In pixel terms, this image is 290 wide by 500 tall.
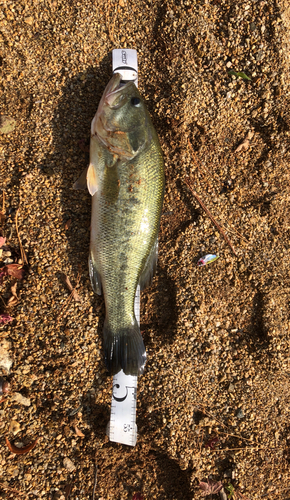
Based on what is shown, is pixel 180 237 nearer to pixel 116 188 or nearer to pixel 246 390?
pixel 116 188

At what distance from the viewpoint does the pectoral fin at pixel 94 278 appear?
279 centimetres

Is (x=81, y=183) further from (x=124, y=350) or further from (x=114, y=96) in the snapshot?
(x=124, y=350)

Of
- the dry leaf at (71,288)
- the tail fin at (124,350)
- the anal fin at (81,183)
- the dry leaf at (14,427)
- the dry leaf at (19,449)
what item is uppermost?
the anal fin at (81,183)

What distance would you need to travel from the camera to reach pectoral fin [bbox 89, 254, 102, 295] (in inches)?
110

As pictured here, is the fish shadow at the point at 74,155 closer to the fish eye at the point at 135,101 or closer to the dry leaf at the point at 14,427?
the fish eye at the point at 135,101

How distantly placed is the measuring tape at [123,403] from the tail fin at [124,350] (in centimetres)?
15

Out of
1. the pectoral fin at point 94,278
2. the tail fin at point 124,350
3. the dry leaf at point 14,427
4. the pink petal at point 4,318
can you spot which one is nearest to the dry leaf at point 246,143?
the pectoral fin at point 94,278

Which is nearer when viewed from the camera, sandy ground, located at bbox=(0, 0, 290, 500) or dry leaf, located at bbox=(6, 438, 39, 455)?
dry leaf, located at bbox=(6, 438, 39, 455)

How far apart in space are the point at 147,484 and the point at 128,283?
183 cm

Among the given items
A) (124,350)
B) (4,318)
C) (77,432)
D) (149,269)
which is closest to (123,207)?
(149,269)

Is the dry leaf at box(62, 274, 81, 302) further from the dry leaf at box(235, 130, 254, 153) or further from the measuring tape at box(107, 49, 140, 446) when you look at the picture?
the dry leaf at box(235, 130, 254, 153)

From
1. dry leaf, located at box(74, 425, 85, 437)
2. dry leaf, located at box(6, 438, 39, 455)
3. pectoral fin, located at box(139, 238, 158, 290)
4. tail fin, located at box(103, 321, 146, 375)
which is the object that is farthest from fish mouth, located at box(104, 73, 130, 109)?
dry leaf, located at box(6, 438, 39, 455)

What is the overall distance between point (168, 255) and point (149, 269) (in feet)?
0.95

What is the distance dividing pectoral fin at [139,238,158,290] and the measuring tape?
0.09 m
